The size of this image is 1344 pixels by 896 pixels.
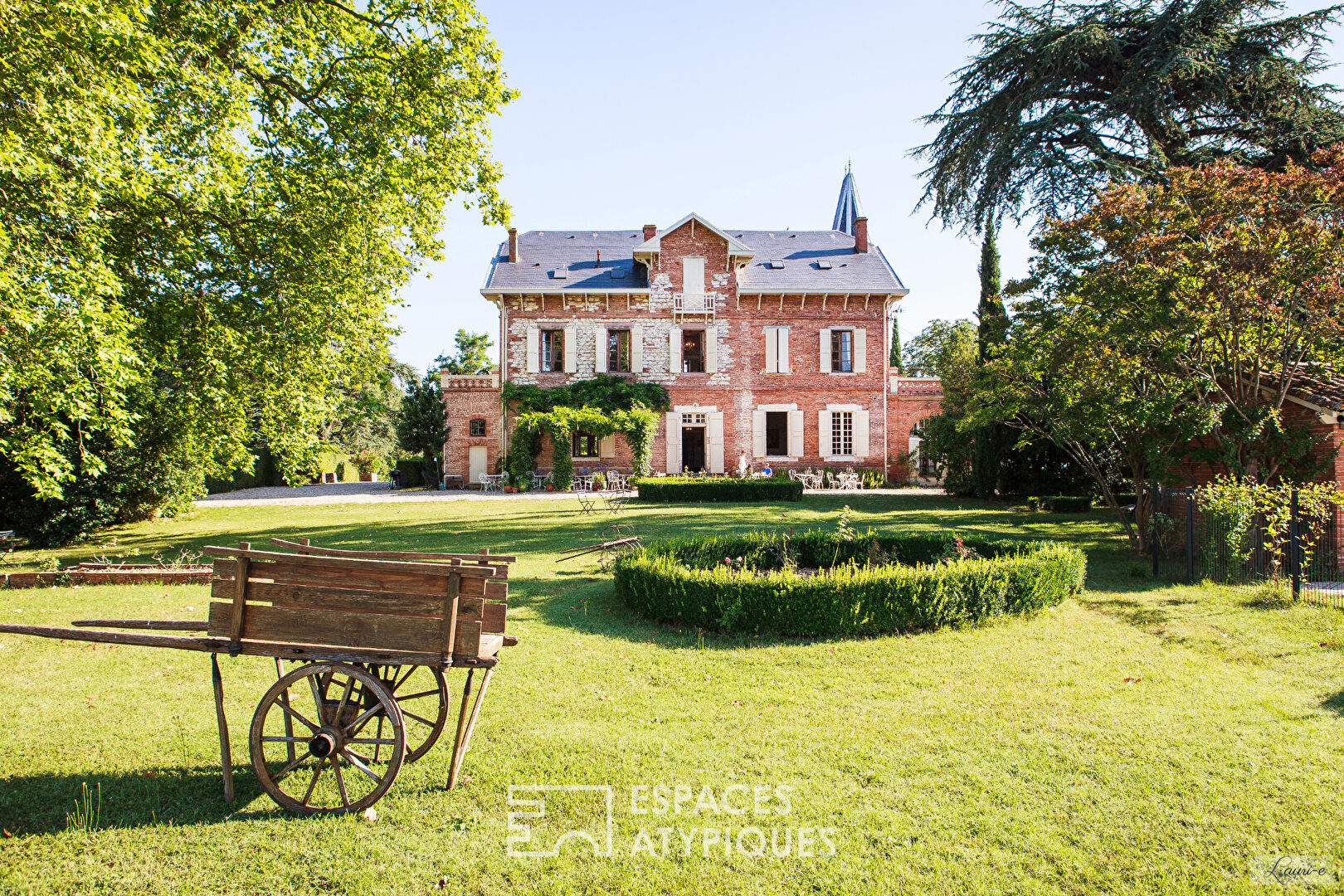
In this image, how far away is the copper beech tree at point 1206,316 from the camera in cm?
876

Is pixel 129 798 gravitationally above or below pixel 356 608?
below

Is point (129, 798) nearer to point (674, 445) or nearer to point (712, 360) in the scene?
point (674, 445)

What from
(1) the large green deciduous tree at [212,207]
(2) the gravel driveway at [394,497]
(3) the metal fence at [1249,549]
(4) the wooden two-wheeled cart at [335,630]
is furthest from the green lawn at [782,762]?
(2) the gravel driveway at [394,497]

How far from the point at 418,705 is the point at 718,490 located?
1533 cm

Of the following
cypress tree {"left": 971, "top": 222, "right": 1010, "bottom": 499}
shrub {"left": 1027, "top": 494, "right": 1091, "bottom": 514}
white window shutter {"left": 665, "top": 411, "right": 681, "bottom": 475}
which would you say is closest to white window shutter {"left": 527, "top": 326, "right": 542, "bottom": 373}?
white window shutter {"left": 665, "top": 411, "right": 681, "bottom": 475}

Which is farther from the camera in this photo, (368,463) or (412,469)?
(368,463)

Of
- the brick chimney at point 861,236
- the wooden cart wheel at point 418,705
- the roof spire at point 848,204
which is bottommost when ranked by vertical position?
the wooden cart wheel at point 418,705

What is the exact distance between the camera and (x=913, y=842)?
3.04 meters

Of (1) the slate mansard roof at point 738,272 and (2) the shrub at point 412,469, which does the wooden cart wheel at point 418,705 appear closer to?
(1) the slate mansard roof at point 738,272

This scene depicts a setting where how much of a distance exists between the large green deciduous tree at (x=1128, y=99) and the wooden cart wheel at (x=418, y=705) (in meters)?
14.4

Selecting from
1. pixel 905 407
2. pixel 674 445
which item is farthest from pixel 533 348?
pixel 905 407

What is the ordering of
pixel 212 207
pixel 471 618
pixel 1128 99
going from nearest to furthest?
pixel 471 618 < pixel 212 207 < pixel 1128 99

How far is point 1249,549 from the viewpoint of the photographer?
8211 millimetres

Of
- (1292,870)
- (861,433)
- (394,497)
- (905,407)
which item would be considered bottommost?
(1292,870)
